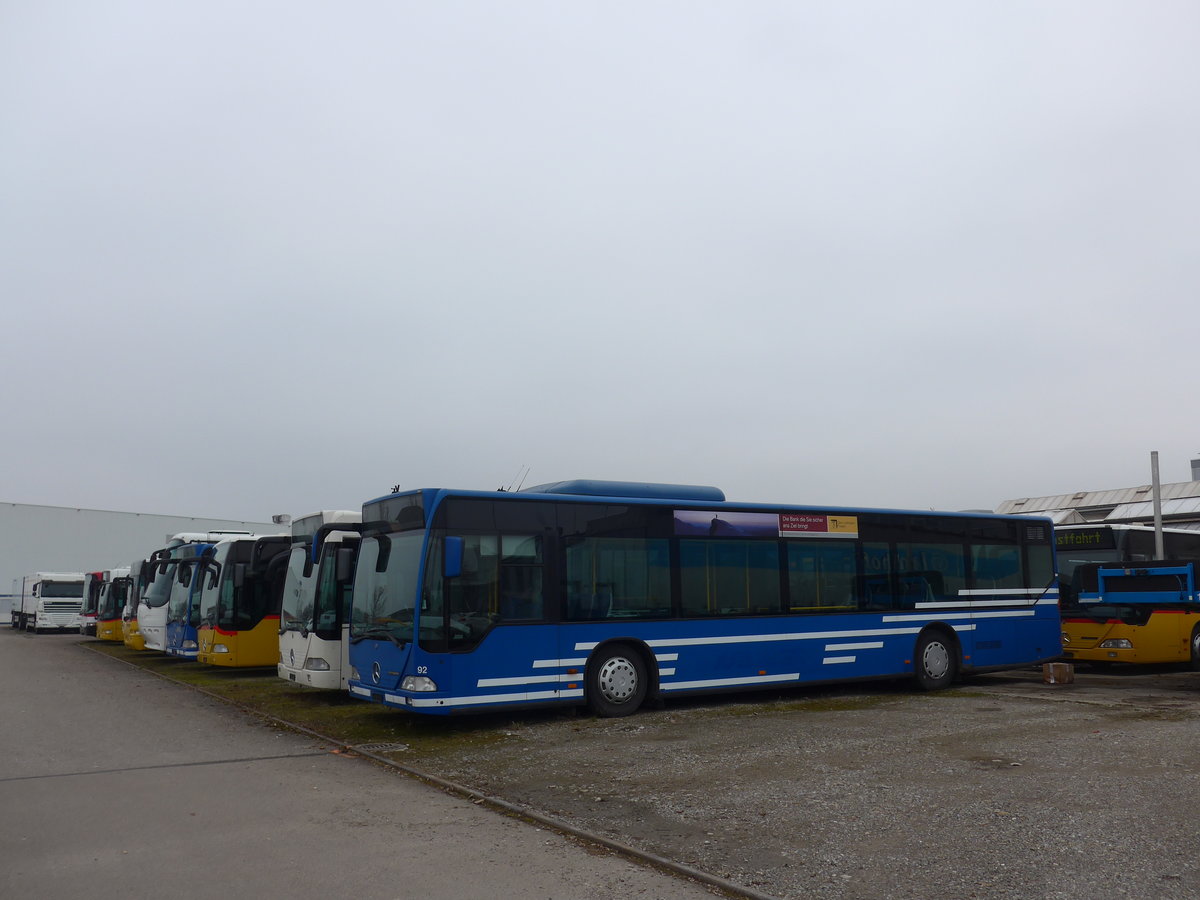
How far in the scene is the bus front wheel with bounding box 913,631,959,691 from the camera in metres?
16.0

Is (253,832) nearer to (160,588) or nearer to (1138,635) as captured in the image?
(1138,635)

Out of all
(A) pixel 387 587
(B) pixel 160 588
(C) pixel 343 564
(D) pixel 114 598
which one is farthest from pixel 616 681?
(D) pixel 114 598

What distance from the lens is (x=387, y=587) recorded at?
12.2 m

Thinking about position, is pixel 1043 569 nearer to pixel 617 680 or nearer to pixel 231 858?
pixel 617 680

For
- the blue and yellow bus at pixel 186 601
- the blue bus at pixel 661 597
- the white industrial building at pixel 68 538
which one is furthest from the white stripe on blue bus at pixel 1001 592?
the white industrial building at pixel 68 538

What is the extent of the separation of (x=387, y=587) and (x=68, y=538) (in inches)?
2177

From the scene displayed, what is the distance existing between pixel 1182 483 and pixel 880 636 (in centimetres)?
4285

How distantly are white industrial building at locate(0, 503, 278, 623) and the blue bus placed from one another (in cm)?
4586

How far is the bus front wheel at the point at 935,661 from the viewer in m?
16.0

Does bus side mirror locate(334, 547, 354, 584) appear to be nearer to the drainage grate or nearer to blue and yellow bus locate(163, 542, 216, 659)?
the drainage grate

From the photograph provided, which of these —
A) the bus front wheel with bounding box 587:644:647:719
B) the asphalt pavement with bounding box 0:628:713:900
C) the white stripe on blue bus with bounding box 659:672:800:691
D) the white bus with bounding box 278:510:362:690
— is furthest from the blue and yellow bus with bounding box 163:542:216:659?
the white stripe on blue bus with bounding box 659:672:800:691

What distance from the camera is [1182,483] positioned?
166ft

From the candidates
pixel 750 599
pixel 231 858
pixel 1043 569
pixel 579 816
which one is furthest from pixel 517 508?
pixel 1043 569

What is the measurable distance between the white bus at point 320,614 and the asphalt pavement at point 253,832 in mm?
2435
